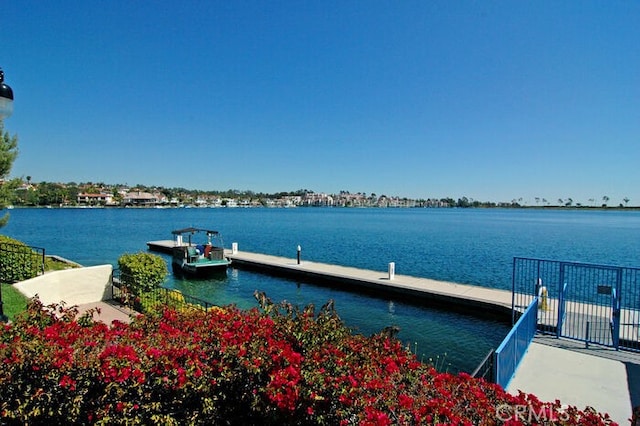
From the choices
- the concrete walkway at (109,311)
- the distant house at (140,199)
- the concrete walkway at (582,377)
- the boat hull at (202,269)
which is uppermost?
the distant house at (140,199)

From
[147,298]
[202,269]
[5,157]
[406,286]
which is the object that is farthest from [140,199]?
[147,298]

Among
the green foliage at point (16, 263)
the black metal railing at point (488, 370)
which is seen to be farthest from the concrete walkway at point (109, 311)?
the black metal railing at point (488, 370)

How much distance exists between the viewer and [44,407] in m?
3.24

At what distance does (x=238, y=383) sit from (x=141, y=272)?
8.89m

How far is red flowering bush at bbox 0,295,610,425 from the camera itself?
2.73m

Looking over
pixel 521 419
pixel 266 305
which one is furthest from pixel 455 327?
pixel 521 419

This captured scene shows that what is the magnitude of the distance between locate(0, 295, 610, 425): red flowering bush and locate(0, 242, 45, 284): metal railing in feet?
35.9

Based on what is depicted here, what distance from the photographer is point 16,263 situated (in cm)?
1235

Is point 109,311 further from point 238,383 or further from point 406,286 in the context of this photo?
point 406,286

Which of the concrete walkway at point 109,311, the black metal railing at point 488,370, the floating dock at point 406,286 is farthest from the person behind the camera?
the floating dock at point 406,286

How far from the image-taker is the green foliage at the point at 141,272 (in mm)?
10852

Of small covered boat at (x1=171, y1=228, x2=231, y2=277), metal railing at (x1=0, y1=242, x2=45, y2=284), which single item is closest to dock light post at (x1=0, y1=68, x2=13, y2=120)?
metal railing at (x1=0, y1=242, x2=45, y2=284)

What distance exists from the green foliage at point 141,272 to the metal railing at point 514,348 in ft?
31.0

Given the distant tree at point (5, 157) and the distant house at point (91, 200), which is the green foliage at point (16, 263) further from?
the distant house at point (91, 200)
